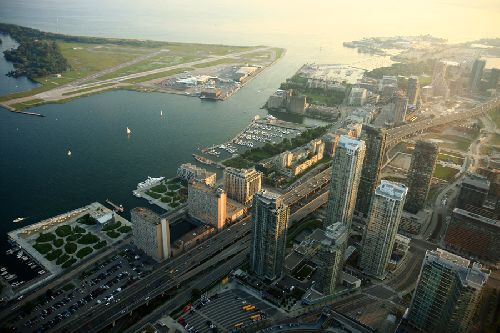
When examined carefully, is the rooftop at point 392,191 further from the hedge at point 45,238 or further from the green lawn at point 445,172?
the hedge at point 45,238

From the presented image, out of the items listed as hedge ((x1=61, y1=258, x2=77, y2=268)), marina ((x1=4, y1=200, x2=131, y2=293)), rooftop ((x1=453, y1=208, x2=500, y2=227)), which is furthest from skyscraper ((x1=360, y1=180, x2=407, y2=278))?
hedge ((x1=61, y1=258, x2=77, y2=268))

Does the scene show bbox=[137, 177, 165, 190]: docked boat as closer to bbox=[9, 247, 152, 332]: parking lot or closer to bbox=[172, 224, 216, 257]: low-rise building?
bbox=[172, 224, 216, 257]: low-rise building

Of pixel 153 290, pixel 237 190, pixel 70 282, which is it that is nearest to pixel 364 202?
pixel 237 190

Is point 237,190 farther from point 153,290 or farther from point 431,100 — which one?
point 431,100

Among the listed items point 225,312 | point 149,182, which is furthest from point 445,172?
point 149,182

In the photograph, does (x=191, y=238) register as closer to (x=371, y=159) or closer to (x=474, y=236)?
(x=371, y=159)

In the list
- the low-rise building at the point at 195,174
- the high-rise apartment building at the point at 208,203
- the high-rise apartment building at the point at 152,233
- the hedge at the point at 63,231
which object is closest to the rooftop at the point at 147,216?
the high-rise apartment building at the point at 152,233
